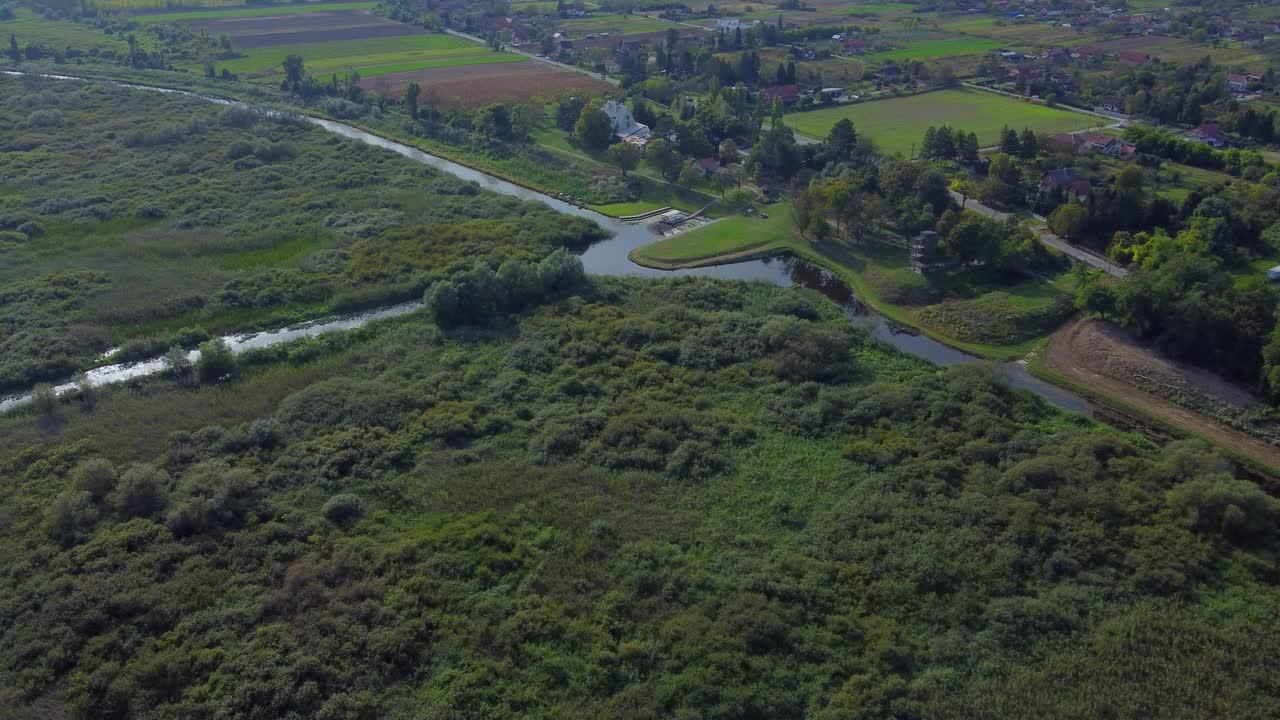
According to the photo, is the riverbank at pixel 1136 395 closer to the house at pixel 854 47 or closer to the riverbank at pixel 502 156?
the riverbank at pixel 502 156

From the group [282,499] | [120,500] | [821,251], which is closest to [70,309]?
[120,500]

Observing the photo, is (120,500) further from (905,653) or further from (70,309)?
(905,653)

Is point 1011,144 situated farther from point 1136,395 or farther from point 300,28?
point 300,28

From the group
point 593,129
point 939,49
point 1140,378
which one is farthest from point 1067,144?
point 939,49

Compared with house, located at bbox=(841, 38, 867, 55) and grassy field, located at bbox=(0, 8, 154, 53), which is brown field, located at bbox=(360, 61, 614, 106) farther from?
grassy field, located at bbox=(0, 8, 154, 53)

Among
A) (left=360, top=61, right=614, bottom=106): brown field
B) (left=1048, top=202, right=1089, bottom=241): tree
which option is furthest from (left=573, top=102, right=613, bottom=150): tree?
(left=1048, top=202, right=1089, bottom=241): tree

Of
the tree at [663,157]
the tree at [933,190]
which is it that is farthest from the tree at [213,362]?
the tree at [933,190]
